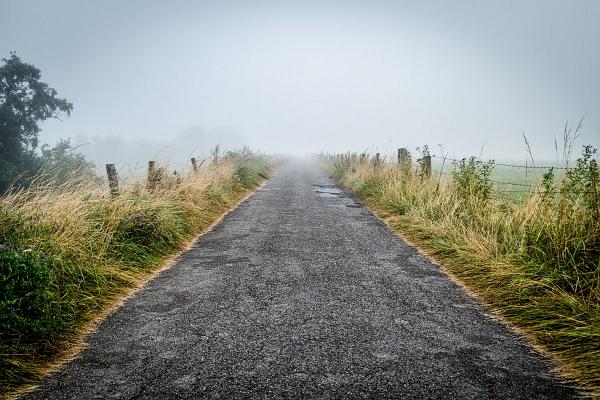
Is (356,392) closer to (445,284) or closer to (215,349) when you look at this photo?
(215,349)

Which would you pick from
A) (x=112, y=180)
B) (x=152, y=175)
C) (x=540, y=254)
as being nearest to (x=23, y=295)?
(x=112, y=180)

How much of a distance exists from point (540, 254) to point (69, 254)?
5.44 m

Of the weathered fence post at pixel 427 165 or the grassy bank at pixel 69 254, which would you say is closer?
the grassy bank at pixel 69 254

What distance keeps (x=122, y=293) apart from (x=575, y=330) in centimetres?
446

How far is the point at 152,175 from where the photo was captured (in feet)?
27.9

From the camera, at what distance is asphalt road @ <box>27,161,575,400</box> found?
2441mm

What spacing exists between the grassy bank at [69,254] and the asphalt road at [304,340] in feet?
0.94

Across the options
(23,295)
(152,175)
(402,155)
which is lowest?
(23,295)

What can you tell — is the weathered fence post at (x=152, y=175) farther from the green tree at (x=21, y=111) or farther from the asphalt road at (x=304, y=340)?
the green tree at (x=21, y=111)

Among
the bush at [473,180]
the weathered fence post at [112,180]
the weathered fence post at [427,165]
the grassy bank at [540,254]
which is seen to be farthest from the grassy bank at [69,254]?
the weathered fence post at [427,165]

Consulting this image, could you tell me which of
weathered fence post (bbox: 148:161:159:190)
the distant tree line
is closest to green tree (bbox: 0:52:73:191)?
the distant tree line

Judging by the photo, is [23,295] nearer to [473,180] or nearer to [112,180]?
[112,180]

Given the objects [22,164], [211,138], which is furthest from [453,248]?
[211,138]

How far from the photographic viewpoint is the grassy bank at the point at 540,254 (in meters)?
2.99
